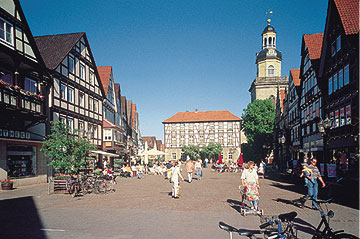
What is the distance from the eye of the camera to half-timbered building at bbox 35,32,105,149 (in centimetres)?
2597

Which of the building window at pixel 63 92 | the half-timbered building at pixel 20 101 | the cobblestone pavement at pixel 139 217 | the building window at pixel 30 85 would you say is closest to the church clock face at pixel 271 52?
the building window at pixel 63 92

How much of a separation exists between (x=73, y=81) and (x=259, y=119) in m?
39.6

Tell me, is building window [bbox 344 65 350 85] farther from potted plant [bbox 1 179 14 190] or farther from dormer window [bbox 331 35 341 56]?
potted plant [bbox 1 179 14 190]

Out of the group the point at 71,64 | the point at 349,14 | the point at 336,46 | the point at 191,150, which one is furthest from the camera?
the point at 191,150

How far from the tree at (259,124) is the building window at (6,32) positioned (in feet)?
155

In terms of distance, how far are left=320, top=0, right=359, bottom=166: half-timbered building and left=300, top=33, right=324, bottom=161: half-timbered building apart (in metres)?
2.29

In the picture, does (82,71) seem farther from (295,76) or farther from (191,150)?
(191,150)

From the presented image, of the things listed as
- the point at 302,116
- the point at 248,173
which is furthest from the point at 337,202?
the point at 302,116

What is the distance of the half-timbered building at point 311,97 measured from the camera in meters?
28.0

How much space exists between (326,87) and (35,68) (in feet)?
73.7

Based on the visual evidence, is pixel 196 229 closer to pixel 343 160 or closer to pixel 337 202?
pixel 337 202

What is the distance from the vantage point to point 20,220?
9.55m

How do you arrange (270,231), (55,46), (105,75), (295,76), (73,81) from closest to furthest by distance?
(270,231), (55,46), (73,81), (295,76), (105,75)

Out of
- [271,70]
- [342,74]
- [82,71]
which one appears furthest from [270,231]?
[271,70]
